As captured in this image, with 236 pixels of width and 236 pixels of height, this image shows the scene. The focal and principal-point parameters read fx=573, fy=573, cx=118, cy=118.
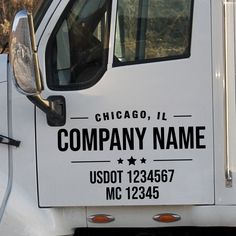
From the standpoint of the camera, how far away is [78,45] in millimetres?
3061

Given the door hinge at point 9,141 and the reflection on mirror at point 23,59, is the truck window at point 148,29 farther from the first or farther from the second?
the door hinge at point 9,141

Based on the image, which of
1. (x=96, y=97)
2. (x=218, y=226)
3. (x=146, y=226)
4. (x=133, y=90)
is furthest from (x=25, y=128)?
(x=218, y=226)

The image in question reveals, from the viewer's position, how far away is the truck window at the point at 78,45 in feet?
9.87

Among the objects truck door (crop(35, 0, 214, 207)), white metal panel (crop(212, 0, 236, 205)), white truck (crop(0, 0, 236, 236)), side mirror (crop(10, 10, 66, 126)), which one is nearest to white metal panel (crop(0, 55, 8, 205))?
white truck (crop(0, 0, 236, 236))

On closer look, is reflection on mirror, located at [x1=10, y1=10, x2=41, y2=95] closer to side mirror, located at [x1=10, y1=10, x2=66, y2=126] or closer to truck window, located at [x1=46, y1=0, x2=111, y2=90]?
side mirror, located at [x1=10, y1=10, x2=66, y2=126]

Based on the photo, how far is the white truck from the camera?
9.55ft

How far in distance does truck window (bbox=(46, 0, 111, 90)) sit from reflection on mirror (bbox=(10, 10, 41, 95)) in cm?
32

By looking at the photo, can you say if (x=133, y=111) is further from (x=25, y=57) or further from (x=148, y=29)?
(x=25, y=57)

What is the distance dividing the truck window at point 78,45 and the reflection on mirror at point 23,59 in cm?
32

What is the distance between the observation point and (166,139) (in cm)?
293

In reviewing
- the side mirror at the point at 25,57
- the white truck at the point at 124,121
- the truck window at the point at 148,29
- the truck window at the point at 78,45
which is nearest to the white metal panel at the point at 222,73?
the white truck at the point at 124,121

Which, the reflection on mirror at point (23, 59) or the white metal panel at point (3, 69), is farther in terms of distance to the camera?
the white metal panel at point (3, 69)

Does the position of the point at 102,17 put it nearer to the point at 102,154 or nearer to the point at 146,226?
the point at 102,154

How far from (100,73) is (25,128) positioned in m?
0.49
